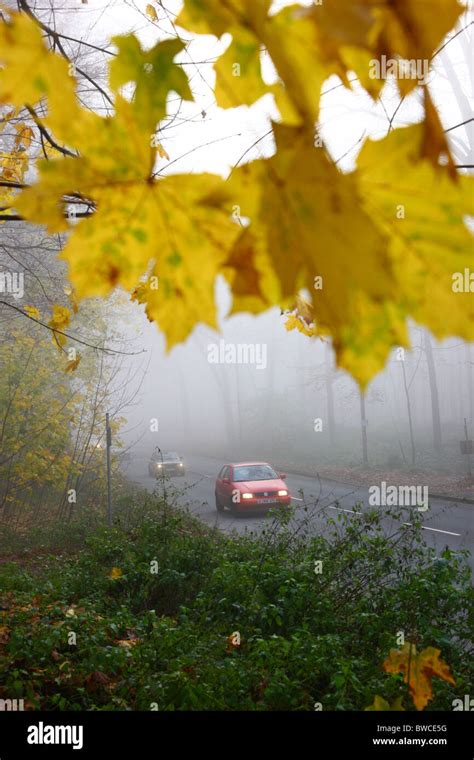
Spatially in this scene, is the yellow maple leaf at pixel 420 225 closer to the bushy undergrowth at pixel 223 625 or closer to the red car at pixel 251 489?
the bushy undergrowth at pixel 223 625

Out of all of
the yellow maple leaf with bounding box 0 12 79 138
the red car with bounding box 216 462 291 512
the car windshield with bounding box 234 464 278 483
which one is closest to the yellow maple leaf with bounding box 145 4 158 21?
the yellow maple leaf with bounding box 0 12 79 138

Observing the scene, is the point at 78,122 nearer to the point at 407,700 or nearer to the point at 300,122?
the point at 300,122

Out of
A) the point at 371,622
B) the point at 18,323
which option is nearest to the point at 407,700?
the point at 371,622

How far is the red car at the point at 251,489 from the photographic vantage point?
1345 centimetres

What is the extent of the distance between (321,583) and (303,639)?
1298mm

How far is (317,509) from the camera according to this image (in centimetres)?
1472

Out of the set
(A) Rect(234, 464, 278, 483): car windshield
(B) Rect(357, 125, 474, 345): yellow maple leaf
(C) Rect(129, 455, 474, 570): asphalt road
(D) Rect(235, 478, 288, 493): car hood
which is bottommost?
(C) Rect(129, 455, 474, 570): asphalt road

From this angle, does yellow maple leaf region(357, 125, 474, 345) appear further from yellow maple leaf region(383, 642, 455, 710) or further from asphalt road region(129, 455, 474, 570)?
asphalt road region(129, 455, 474, 570)

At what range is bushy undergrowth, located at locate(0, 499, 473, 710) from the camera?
3775 mm

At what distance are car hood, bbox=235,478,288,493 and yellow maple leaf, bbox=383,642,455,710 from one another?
414 inches

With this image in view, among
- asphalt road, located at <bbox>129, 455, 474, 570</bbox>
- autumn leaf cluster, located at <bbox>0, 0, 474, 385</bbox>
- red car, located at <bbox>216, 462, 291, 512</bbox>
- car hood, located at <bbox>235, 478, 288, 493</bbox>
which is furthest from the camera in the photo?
car hood, located at <bbox>235, 478, 288, 493</bbox>

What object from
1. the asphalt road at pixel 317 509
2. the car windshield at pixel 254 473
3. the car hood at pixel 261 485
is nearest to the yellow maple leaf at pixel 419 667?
the asphalt road at pixel 317 509

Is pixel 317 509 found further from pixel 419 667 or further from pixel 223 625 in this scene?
pixel 419 667

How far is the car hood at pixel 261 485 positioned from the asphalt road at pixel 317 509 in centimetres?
61
